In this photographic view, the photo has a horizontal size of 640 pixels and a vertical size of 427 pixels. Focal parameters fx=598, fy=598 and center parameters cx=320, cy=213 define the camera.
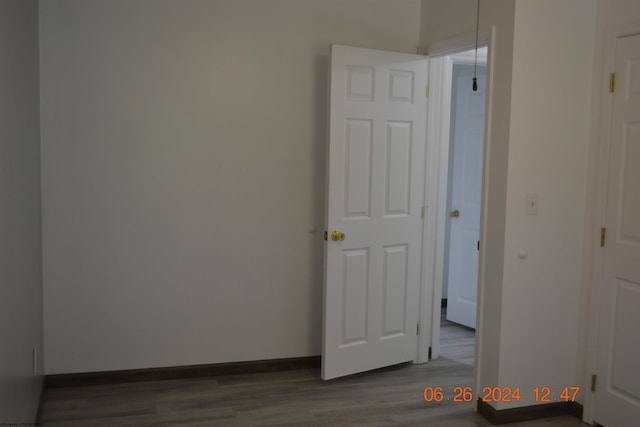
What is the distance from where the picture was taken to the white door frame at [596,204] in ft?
10.3

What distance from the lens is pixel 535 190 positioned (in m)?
3.19

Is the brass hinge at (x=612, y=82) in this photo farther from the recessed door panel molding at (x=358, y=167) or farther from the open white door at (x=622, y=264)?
the recessed door panel molding at (x=358, y=167)

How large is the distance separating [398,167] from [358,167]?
307 millimetres

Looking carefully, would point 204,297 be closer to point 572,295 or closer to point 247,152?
point 247,152

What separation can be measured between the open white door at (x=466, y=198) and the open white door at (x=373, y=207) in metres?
1.14

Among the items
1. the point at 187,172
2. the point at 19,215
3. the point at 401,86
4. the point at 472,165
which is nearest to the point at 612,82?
the point at 401,86

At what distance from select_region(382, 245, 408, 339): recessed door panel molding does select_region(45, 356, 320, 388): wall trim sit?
54 centimetres

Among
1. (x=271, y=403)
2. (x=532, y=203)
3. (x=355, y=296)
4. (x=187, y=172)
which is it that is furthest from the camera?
(x=355, y=296)

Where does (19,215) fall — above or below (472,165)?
below

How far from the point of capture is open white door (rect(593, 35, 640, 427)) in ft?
9.79

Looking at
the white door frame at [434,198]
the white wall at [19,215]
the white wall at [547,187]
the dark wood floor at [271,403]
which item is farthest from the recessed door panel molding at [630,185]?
the white wall at [19,215]

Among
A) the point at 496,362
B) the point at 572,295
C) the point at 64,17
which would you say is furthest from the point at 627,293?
the point at 64,17
